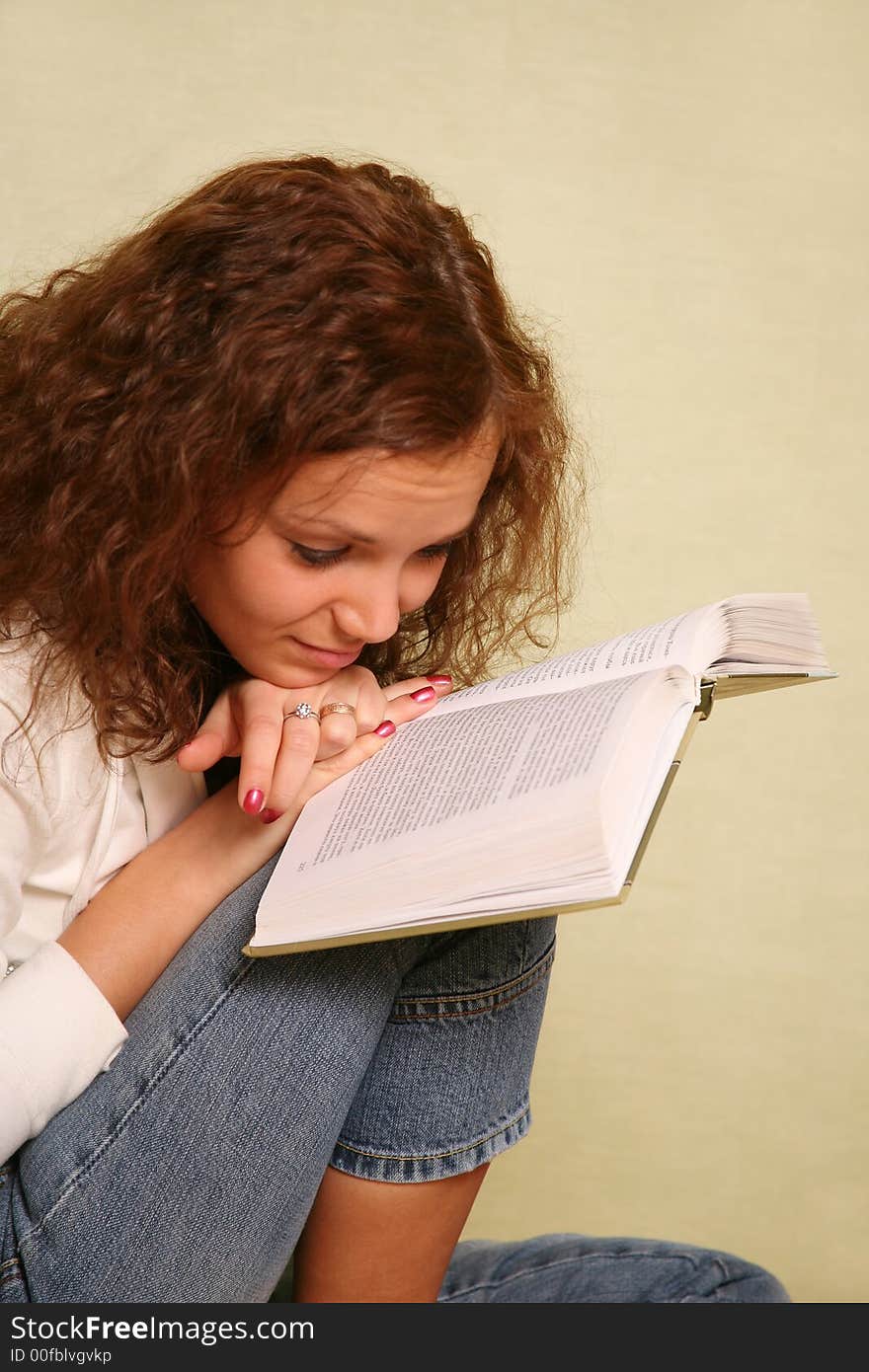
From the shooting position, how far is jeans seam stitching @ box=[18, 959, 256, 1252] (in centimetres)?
79

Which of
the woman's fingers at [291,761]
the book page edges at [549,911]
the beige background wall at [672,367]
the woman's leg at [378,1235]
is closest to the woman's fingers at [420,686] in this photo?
the woman's fingers at [291,761]

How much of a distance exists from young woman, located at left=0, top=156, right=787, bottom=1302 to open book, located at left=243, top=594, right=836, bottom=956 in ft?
0.22

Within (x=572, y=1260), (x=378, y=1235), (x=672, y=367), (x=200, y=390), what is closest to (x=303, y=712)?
(x=200, y=390)

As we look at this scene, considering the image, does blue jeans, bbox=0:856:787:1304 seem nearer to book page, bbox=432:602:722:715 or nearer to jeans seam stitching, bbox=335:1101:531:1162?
jeans seam stitching, bbox=335:1101:531:1162

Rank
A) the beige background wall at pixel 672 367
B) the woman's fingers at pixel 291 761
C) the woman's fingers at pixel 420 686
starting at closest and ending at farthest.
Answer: the woman's fingers at pixel 291 761 < the woman's fingers at pixel 420 686 < the beige background wall at pixel 672 367

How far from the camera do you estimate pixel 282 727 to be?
933 millimetres

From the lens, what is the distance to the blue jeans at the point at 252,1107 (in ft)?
2.58

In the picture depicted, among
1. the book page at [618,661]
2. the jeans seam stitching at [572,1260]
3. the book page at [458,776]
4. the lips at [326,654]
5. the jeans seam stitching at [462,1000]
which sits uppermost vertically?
the lips at [326,654]

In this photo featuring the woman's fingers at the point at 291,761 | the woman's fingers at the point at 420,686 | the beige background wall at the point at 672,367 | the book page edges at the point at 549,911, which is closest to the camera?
the book page edges at the point at 549,911

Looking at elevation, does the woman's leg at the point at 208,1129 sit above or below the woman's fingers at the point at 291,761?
below

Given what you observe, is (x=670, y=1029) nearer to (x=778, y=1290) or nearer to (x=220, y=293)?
(x=778, y=1290)

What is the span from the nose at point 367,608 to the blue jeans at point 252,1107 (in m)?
0.17

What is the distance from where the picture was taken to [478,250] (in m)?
1.03

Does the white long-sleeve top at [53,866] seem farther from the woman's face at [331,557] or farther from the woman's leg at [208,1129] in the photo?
the woman's face at [331,557]
